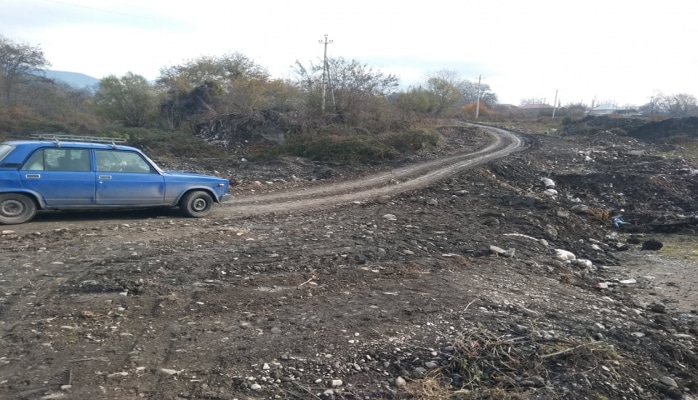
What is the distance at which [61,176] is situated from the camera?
7918 mm

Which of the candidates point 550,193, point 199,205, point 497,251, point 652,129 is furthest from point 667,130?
point 199,205

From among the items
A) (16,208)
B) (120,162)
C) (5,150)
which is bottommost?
(16,208)

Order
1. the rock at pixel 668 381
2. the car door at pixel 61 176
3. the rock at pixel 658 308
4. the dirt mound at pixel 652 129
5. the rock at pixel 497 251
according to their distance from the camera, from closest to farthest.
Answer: the rock at pixel 668 381
the rock at pixel 658 308
the car door at pixel 61 176
the rock at pixel 497 251
the dirt mound at pixel 652 129

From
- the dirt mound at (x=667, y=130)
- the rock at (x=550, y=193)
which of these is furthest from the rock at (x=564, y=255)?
the dirt mound at (x=667, y=130)

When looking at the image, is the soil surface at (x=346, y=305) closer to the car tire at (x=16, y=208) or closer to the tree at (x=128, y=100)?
the car tire at (x=16, y=208)

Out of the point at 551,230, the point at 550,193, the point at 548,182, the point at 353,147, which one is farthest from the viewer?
the point at 353,147

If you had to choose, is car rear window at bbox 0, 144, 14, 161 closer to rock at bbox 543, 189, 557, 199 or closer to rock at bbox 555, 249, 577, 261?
rock at bbox 555, 249, 577, 261

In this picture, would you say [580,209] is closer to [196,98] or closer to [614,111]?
[196,98]

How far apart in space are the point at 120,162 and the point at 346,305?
17.8 ft

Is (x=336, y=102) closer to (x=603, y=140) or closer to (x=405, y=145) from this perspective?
(x=405, y=145)

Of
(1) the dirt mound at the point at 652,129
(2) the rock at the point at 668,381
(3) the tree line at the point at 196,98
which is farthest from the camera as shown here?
(1) the dirt mound at the point at 652,129

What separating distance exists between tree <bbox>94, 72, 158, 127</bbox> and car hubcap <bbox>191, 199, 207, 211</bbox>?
2782 cm

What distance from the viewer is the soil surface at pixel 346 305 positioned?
393cm

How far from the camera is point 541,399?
3.93 m
